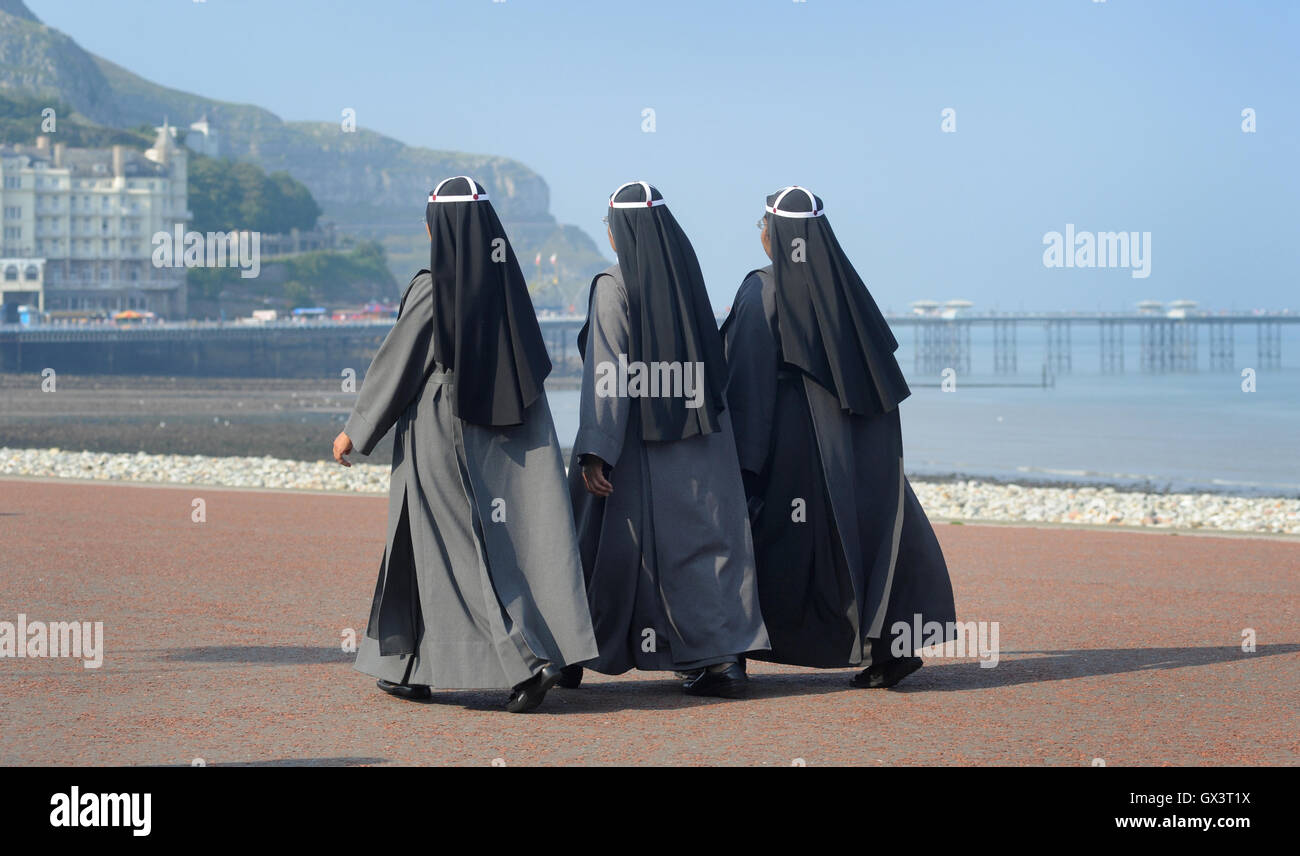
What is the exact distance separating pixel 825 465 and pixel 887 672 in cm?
77

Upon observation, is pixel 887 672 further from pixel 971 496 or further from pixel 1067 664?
pixel 971 496

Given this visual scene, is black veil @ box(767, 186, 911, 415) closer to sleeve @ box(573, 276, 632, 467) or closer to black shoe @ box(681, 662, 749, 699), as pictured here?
sleeve @ box(573, 276, 632, 467)

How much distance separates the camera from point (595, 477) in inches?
209

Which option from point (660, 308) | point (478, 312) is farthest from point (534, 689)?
point (660, 308)

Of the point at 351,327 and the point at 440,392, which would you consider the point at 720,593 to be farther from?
the point at 351,327

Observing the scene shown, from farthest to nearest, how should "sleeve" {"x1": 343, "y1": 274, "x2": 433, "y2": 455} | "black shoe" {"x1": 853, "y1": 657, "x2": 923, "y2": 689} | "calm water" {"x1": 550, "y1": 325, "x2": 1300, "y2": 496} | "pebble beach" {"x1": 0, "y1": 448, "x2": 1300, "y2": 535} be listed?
"calm water" {"x1": 550, "y1": 325, "x2": 1300, "y2": 496} → "pebble beach" {"x1": 0, "y1": 448, "x2": 1300, "y2": 535} → "black shoe" {"x1": 853, "y1": 657, "x2": 923, "y2": 689} → "sleeve" {"x1": 343, "y1": 274, "x2": 433, "y2": 455}

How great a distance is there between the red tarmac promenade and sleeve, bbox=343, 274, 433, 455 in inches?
37.5

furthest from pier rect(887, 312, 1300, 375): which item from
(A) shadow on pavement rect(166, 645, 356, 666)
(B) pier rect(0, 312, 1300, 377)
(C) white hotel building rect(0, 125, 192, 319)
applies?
(A) shadow on pavement rect(166, 645, 356, 666)

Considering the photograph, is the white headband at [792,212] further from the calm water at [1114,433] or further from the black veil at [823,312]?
the calm water at [1114,433]

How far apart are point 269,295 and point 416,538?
378ft

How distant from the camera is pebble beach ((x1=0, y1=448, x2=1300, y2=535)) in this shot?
47.8 ft

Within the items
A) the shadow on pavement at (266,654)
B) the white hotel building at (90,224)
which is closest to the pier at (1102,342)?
the white hotel building at (90,224)

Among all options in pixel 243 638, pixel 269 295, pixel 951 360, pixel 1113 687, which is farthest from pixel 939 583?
pixel 269 295

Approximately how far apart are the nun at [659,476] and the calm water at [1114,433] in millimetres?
19973
